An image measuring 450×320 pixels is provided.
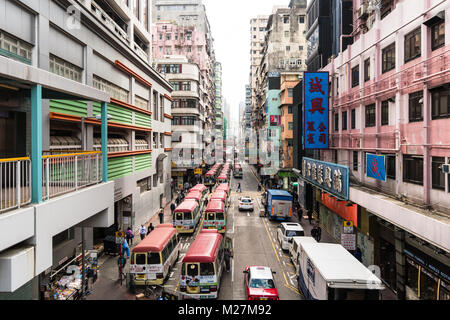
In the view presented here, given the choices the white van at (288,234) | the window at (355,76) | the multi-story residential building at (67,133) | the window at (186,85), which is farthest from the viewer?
the window at (186,85)

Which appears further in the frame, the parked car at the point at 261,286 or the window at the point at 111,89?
the window at the point at 111,89

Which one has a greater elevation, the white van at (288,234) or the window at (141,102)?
the window at (141,102)

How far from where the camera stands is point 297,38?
60.6m

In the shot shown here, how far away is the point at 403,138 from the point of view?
14359 mm

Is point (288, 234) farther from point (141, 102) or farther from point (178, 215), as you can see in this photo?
point (141, 102)

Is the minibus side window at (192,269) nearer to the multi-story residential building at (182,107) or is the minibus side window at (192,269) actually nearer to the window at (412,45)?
the window at (412,45)

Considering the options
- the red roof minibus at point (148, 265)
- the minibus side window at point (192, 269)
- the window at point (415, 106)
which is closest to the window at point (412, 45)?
the window at point (415, 106)

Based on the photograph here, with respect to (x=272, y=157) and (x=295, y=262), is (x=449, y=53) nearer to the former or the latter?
(x=295, y=262)

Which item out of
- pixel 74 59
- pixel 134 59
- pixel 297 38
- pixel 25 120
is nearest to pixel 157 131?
pixel 134 59

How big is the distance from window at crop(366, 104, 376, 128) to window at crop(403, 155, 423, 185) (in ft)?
13.1

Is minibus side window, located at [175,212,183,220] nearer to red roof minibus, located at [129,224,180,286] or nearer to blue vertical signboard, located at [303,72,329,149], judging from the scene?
red roof minibus, located at [129,224,180,286]

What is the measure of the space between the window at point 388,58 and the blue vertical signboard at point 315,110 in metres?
7.27

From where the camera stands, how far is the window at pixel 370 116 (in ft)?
59.1

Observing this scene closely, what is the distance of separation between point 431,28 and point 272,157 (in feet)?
135
